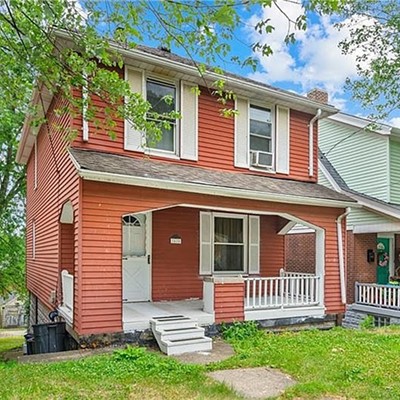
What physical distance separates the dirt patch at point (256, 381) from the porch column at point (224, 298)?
97.3 inches

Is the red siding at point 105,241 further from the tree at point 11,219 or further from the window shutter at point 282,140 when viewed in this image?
the tree at point 11,219

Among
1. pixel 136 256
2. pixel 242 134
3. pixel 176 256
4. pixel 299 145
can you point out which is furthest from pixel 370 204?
pixel 136 256

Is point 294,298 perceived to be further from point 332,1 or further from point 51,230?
point 332,1

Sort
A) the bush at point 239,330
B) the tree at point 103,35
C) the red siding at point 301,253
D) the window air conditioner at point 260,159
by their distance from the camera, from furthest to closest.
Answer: the red siding at point 301,253 → the window air conditioner at point 260,159 → the bush at point 239,330 → the tree at point 103,35

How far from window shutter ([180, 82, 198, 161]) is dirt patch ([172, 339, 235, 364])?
4352mm

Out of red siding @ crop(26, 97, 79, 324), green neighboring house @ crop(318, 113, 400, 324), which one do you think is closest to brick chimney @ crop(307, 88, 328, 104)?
green neighboring house @ crop(318, 113, 400, 324)

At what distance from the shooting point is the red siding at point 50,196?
8531mm

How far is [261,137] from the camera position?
10.9 metres

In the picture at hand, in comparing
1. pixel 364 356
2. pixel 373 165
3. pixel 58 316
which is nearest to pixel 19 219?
pixel 58 316

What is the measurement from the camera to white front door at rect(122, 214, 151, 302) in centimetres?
977

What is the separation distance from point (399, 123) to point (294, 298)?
8260mm

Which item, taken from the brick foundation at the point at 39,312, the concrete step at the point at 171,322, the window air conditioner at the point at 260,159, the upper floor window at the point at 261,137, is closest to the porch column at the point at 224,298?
the concrete step at the point at 171,322

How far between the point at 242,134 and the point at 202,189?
9.49ft

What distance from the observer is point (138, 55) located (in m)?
8.56
